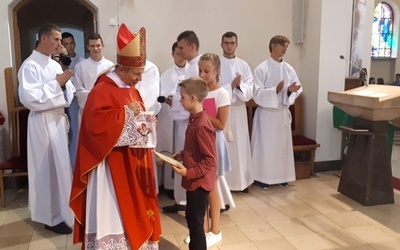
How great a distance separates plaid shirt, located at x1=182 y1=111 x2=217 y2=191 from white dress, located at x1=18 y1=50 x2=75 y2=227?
4.86ft

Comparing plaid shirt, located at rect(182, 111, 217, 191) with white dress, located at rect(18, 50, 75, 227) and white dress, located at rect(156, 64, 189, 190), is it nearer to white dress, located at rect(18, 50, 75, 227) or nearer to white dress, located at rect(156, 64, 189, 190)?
white dress, located at rect(18, 50, 75, 227)

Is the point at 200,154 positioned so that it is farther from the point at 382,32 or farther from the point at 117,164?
the point at 382,32

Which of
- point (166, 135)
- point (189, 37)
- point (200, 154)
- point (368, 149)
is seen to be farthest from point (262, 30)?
point (200, 154)

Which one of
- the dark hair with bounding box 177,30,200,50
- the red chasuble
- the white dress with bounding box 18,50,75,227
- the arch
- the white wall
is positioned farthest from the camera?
the arch

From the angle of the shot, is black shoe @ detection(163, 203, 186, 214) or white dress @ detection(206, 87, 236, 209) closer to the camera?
white dress @ detection(206, 87, 236, 209)

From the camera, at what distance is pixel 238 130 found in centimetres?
464

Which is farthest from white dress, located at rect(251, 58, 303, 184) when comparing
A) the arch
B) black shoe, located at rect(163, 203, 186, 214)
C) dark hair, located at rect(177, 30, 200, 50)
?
the arch

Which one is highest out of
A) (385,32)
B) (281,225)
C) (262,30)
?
(385,32)

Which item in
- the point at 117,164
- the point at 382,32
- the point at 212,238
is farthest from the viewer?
the point at 382,32

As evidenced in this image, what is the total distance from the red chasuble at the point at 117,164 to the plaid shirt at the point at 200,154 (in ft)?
0.84

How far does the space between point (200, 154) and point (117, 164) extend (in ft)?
1.79

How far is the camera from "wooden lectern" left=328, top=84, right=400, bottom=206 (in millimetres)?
4020

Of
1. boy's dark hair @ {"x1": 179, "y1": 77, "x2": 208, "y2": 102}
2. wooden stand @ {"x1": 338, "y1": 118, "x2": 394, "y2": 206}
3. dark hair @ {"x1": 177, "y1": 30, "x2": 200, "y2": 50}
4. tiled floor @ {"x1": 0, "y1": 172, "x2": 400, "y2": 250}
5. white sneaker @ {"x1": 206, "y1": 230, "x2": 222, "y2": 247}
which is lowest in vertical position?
tiled floor @ {"x1": 0, "y1": 172, "x2": 400, "y2": 250}

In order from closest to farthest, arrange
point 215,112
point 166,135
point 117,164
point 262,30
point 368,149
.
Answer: point 117,164, point 215,112, point 368,149, point 166,135, point 262,30
